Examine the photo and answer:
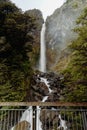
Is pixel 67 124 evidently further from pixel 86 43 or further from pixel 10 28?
pixel 10 28

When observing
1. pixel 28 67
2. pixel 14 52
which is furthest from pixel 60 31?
pixel 14 52

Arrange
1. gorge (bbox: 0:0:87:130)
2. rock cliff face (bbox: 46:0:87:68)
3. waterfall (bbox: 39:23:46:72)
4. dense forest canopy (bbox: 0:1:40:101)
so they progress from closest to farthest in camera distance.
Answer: gorge (bbox: 0:0:87:130) → dense forest canopy (bbox: 0:1:40:101) → waterfall (bbox: 39:23:46:72) → rock cliff face (bbox: 46:0:87:68)

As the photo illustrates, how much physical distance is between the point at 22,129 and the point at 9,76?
400cm

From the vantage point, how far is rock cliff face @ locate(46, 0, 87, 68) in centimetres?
2589

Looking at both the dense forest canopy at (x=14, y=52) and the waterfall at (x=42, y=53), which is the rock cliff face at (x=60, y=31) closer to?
the waterfall at (x=42, y=53)

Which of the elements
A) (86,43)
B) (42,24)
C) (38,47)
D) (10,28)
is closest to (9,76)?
(10,28)

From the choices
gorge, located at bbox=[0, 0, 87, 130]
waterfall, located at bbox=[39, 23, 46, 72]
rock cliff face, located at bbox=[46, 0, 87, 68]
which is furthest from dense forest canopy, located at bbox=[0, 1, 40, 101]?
rock cliff face, located at bbox=[46, 0, 87, 68]

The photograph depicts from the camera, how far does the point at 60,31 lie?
27.1 metres

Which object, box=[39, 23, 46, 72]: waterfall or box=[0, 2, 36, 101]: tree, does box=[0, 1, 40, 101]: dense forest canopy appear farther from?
box=[39, 23, 46, 72]: waterfall

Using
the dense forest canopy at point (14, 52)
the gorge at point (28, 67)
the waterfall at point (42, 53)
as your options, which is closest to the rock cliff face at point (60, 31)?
the waterfall at point (42, 53)

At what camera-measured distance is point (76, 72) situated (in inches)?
303

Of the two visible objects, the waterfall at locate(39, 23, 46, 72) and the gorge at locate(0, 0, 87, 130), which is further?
the waterfall at locate(39, 23, 46, 72)

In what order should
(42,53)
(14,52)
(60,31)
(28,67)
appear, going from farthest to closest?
(42,53)
(60,31)
(28,67)
(14,52)

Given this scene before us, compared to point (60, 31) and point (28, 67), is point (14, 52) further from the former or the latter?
point (60, 31)
